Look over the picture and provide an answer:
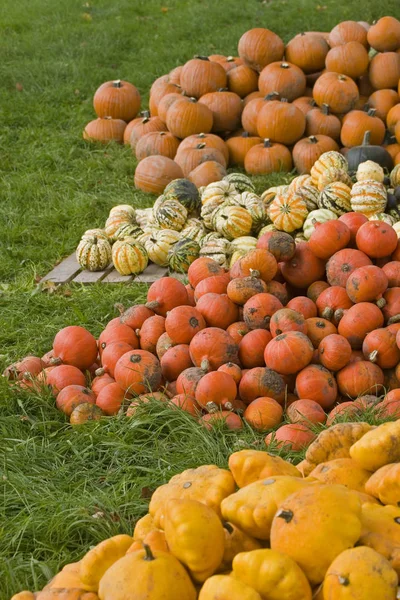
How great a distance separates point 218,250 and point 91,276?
1.14m

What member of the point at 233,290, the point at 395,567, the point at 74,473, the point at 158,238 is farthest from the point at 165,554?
the point at 158,238

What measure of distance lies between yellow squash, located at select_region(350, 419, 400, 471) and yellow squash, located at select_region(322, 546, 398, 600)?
1.72ft

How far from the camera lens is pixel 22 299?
5.61 metres

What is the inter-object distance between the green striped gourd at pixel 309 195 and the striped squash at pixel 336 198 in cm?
6

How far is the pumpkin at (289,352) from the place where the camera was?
3639mm

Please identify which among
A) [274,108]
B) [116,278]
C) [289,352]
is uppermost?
[274,108]

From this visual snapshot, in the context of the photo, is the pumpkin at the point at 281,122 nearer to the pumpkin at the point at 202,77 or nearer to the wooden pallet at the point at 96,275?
the pumpkin at the point at 202,77

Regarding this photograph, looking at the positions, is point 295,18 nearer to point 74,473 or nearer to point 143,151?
point 143,151

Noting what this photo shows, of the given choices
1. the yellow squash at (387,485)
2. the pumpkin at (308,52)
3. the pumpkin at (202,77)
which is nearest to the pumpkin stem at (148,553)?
the yellow squash at (387,485)

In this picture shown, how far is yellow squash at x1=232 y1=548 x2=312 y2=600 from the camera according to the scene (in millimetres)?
1608

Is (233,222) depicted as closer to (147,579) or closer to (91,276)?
(91,276)

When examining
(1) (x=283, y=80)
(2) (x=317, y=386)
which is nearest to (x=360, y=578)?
(2) (x=317, y=386)

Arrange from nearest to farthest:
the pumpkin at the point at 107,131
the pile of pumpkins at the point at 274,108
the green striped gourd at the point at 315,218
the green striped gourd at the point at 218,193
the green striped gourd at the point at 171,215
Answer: the green striped gourd at the point at 315,218 < the green striped gourd at the point at 171,215 < the green striped gourd at the point at 218,193 < the pile of pumpkins at the point at 274,108 < the pumpkin at the point at 107,131

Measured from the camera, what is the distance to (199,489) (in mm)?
2072
